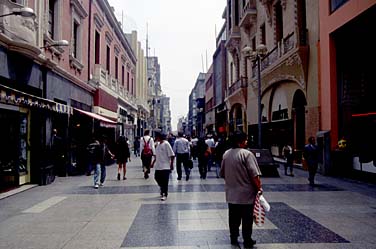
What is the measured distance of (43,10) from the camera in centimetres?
1307

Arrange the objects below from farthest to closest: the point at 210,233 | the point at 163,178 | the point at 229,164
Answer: the point at 163,178 → the point at 210,233 → the point at 229,164

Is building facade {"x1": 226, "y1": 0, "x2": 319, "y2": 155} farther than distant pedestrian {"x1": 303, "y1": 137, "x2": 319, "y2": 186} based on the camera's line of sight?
Yes

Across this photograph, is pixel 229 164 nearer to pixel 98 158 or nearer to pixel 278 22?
pixel 98 158

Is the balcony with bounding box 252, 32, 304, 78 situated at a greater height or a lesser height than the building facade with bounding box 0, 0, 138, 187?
greater

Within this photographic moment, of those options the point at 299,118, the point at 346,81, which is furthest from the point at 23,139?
the point at 299,118

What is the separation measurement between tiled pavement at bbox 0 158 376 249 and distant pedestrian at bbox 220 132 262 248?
383 millimetres

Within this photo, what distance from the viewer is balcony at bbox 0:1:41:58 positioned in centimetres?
1002

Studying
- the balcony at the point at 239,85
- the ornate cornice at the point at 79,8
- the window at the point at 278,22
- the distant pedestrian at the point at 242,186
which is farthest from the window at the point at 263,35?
the distant pedestrian at the point at 242,186

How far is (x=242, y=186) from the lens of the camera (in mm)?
5293

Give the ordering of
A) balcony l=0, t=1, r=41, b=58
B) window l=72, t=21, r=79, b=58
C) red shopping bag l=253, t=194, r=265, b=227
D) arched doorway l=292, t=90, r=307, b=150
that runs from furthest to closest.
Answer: arched doorway l=292, t=90, r=307, b=150, window l=72, t=21, r=79, b=58, balcony l=0, t=1, r=41, b=58, red shopping bag l=253, t=194, r=265, b=227

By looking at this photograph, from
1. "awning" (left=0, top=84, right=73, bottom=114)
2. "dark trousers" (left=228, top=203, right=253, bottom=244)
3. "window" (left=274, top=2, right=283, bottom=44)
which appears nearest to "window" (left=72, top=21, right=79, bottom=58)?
"awning" (left=0, top=84, right=73, bottom=114)

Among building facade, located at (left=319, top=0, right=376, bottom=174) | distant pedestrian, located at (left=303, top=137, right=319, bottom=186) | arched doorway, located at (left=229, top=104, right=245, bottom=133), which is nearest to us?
distant pedestrian, located at (left=303, top=137, right=319, bottom=186)

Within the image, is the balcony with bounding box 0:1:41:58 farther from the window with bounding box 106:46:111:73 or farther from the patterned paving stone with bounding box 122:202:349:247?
the window with bounding box 106:46:111:73

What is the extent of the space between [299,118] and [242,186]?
47.2 feet
